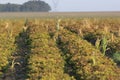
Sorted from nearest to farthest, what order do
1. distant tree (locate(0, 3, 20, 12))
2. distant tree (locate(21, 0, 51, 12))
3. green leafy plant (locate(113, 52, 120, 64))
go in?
green leafy plant (locate(113, 52, 120, 64)) < distant tree (locate(21, 0, 51, 12)) < distant tree (locate(0, 3, 20, 12))

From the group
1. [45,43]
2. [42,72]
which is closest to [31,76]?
[42,72]

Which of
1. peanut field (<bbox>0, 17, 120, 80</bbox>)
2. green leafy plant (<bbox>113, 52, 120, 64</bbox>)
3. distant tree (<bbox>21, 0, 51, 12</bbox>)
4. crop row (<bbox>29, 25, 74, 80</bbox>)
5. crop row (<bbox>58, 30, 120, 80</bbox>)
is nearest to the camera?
crop row (<bbox>29, 25, 74, 80</bbox>)

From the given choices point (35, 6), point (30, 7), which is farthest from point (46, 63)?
point (35, 6)

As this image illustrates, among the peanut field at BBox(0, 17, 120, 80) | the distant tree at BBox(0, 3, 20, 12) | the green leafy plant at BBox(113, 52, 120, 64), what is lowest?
the distant tree at BBox(0, 3, 20, 12)

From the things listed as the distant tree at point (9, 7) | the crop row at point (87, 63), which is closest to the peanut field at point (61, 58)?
the crop row at point (87, 63)

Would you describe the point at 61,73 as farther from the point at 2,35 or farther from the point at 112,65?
the point at 2,35

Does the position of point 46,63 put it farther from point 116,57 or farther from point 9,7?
point 9,7

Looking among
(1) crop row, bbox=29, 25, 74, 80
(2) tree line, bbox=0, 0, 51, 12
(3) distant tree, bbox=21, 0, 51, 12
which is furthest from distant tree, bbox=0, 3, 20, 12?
(1) crop row, bbox=29, 25, 74, 80

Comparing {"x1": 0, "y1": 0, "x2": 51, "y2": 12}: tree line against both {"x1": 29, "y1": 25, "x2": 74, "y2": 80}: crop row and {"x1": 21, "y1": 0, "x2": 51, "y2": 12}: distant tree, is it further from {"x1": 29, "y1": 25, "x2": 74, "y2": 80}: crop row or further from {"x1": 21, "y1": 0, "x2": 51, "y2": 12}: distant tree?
{"x1": 29, "y1": 25, "x2": 74, "y2": 80}: crop row

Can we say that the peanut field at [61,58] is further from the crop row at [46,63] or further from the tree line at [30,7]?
the tree line at [30,7]

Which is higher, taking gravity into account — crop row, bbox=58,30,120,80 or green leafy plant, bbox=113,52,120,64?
crop row, bbox=58,30,120,80

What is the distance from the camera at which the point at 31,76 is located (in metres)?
15.1

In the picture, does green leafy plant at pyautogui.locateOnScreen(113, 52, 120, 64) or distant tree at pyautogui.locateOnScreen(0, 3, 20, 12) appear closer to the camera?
green leafy plant at pyautogui.locateOnScreen(113, 52, 120, 64)

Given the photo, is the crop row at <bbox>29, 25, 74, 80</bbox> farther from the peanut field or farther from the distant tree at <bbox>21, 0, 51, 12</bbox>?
the distant tree at <bbox>21, 0, 51, 12</bbox>
